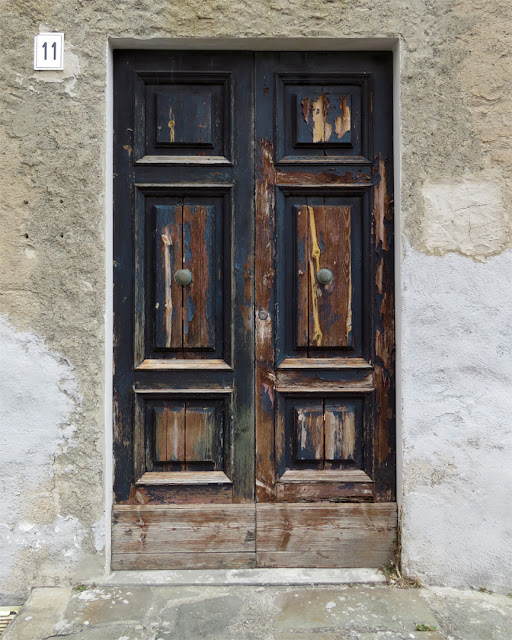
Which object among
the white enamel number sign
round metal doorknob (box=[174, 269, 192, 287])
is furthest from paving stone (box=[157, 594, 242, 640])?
the white enamel number sign

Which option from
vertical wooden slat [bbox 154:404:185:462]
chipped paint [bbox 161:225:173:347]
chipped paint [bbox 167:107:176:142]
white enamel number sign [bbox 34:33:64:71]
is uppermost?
white enamel number sign [bbox 34:33:64:71]

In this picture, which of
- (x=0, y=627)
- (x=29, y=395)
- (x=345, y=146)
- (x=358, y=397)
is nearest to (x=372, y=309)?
(x=358, y=397)

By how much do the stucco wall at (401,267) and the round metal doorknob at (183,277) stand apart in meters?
0.38

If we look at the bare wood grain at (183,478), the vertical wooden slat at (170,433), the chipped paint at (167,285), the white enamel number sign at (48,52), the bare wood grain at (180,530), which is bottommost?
the bare wood grain at (180,530)

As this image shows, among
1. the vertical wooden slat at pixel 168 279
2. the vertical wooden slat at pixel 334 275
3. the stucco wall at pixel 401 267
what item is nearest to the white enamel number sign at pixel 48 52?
the stucco wall at pixel 401 267

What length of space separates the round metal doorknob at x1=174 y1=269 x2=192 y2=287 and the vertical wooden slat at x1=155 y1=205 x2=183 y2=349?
32mm

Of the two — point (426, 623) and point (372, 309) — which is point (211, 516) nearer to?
point (426, 623)

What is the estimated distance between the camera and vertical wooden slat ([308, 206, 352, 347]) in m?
2.83

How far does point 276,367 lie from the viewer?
2816 mm

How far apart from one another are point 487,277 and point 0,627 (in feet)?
8.84

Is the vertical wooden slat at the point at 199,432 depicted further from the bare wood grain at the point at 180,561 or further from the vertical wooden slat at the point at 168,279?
the bare wood grain at the point at 180,561

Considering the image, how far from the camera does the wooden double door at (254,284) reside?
2.80m

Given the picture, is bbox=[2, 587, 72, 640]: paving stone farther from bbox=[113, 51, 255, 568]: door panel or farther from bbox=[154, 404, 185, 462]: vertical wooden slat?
bbox=[154, 404, 185, 462]: vertical wooden slat

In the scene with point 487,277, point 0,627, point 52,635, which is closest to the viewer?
point 52,635
